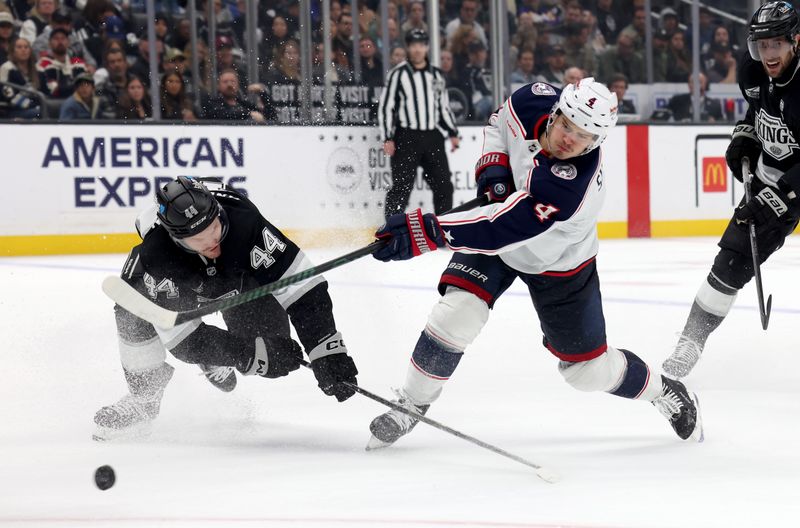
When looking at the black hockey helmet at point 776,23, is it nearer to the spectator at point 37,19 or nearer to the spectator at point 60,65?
the spectator at point 60,65

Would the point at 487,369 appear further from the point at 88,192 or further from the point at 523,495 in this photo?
the point at 88,192

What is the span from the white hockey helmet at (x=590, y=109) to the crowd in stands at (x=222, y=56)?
18.1 ft

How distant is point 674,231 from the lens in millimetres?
Answer: 8906

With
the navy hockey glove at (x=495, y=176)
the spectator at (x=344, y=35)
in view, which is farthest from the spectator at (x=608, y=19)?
the navy hockey glove at (x=495, y=176)

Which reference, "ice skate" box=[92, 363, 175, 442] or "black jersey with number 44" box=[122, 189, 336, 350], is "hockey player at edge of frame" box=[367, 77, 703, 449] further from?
"ice skate" box=[92, 363, 175, 442]

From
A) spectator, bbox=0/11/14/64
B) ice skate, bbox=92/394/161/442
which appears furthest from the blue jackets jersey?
spectator, bbox=0/11/14/64

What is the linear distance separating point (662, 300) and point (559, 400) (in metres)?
2.01

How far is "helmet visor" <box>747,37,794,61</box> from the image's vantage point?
3.45 meters

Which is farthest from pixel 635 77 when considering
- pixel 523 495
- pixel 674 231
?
pixel 523 495

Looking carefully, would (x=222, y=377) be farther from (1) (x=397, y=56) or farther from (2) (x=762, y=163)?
(1) (x=397, y=56)

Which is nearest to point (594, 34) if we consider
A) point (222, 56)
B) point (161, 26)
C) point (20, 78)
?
point (222, 56)

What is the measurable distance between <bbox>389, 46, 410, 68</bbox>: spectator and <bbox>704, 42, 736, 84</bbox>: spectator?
2813mm

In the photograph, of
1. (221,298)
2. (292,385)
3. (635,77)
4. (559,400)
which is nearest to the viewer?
(221,298)

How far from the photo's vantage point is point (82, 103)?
24.6 ft
